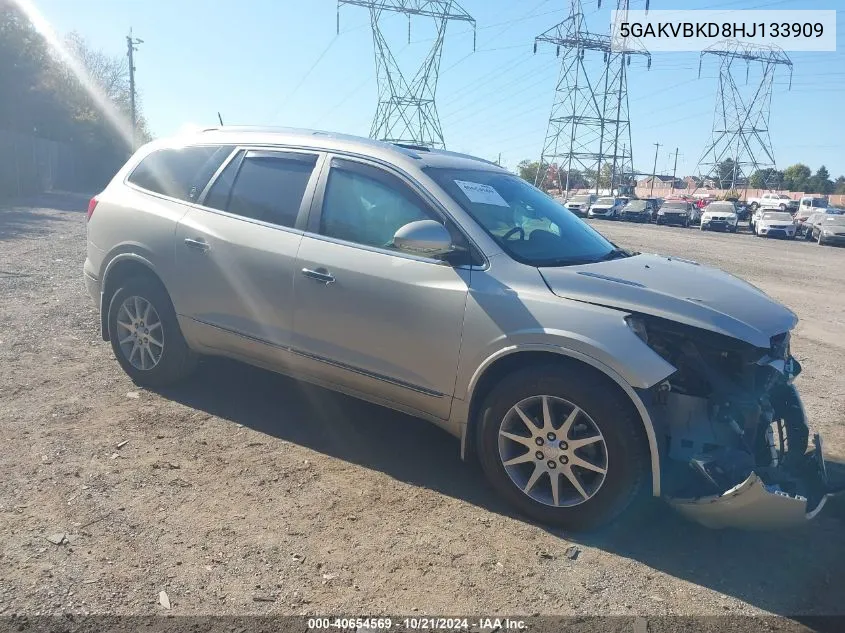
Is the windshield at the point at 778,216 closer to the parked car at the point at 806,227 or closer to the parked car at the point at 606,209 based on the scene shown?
the parked car at the point at 806,227

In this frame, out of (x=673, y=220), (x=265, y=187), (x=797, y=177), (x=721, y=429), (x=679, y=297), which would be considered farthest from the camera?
(x=797, y=177)

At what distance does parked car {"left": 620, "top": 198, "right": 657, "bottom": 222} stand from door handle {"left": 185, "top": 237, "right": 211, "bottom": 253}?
143 feet

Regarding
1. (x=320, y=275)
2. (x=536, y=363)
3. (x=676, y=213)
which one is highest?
(x=676, y=213)

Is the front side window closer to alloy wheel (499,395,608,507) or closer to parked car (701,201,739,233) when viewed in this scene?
alloy wheel (499,395,608,507)

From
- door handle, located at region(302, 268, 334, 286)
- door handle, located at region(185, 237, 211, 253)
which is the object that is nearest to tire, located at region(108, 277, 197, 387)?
door handle, located at region(185, 237, 211, 253)

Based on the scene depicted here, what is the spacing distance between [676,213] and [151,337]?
41950 millimetres

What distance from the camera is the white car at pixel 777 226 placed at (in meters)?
35.0

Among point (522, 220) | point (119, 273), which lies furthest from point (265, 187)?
point (522, 220)

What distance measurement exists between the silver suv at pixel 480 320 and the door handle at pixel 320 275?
0.06 feet

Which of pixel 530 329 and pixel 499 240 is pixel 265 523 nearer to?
pixel 530 329

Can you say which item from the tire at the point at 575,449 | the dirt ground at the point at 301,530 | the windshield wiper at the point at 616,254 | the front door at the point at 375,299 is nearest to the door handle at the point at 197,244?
the front door at the point at 375,299

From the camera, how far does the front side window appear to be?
401cm

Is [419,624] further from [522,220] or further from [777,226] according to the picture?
[777,226]

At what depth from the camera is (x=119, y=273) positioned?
5098 millimetres
